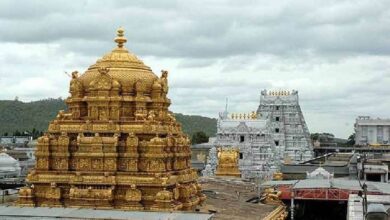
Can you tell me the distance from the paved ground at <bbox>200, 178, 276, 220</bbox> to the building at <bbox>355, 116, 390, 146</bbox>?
62.7m

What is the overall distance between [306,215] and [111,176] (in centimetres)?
1593

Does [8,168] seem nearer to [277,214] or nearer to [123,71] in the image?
[123,71]

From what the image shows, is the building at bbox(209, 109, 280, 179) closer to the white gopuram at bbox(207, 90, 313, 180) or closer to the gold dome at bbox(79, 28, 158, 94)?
the white gopuram at bbox(207, 90, 313, 180)

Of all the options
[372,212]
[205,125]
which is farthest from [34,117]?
[372,212]

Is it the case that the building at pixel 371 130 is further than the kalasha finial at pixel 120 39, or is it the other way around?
the building at pixel 371 130

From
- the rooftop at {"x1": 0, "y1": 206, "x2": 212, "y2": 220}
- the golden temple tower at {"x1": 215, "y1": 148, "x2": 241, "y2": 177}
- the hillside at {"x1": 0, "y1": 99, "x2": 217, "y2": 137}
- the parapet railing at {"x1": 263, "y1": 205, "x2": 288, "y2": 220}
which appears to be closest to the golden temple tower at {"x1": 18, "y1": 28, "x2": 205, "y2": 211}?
the parapet railing at {"x1": 263, "y1": 205, "x2": 288, "y2": 220}

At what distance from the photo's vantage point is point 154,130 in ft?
77.0

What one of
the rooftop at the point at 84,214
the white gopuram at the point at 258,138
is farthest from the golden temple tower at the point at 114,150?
the white gopuram at the point at 258,138

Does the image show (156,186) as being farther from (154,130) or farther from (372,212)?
(372,212)

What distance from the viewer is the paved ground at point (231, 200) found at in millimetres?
24391

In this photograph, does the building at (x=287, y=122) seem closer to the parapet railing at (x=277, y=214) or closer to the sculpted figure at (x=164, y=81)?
the parapet railing at (x=277, y=214)

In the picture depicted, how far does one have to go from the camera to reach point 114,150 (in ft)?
75.9

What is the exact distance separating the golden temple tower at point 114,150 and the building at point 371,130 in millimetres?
76093

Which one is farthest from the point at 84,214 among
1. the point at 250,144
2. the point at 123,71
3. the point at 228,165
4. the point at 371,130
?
the point at 371,130
